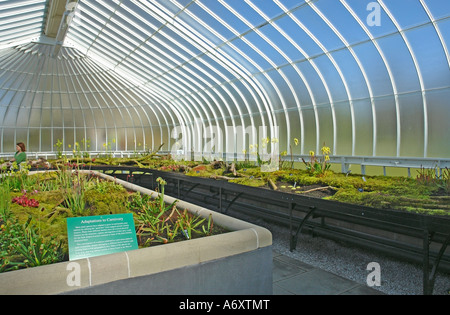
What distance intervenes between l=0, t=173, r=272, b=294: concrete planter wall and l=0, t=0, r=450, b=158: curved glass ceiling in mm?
7614

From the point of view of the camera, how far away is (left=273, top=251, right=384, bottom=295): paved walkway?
12.7ft

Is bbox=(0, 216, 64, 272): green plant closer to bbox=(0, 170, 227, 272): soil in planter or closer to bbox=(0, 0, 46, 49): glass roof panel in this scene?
bbox=(0, 170, 227, 272): soil in planter

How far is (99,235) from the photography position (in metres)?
2.72

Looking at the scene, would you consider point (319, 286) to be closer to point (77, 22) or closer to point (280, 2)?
point (280, 2)

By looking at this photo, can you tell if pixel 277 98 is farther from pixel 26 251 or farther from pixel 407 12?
pixel 26 251

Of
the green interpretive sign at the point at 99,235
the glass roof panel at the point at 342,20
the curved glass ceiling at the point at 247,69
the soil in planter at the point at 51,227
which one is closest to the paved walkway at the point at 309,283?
the soil in planter at the point at 51,227

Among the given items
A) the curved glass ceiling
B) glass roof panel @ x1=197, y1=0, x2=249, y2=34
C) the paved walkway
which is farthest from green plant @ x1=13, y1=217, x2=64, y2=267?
glass roof panel @ x1=197, y1=0, x2=249, y2=34

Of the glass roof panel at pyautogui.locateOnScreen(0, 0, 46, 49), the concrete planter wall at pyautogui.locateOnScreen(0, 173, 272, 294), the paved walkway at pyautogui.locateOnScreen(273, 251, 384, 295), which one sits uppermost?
the glass roof panel at pyautogui.locateOnScreen(0, 0, 46, 49)

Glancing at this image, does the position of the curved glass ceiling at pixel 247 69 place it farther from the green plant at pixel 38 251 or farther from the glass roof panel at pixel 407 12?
the green plant at pixel 38 251

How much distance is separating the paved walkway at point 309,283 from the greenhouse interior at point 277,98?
0.17 feet

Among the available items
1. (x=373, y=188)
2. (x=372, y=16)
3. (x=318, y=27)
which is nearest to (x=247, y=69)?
(x=318, y=27)

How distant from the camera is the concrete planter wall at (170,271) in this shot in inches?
87.0

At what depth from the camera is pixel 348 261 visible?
4828 millimetres

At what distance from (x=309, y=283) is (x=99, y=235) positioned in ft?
8.76
